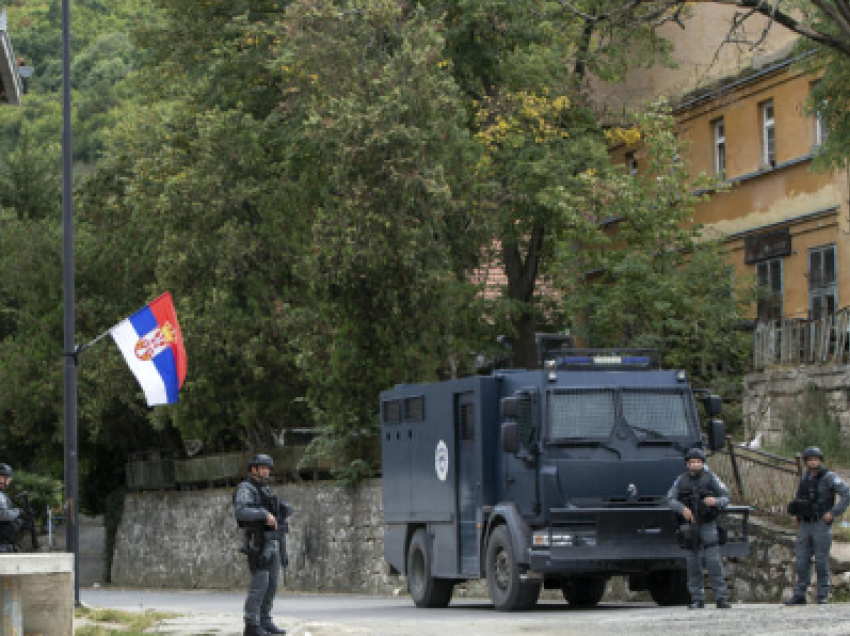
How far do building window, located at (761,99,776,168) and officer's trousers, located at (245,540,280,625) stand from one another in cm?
2277

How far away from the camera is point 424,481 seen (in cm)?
2211

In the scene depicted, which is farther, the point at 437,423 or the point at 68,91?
the point at 68,91

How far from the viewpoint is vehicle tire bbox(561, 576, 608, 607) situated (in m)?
21.9

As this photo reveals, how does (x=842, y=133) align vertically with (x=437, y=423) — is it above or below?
above

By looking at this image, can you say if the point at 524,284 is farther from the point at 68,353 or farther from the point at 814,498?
the point at 814,498

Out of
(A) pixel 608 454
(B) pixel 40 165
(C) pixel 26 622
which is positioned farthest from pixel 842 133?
(B) pixel 40 165

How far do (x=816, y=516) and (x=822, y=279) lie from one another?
647 inches

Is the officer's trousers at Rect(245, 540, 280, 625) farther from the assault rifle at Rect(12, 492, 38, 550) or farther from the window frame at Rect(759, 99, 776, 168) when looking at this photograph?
the window frame at Rect(759, 99, 776, 168)

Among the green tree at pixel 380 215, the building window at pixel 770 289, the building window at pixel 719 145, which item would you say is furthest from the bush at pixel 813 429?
the building window at pixel 719 145

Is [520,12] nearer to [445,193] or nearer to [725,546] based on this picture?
[445,193]

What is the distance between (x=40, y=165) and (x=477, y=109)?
923 inches

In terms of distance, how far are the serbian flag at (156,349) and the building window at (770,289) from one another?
15.0 meters

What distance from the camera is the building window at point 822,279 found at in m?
33.7

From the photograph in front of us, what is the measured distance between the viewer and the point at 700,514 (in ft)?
59.4
